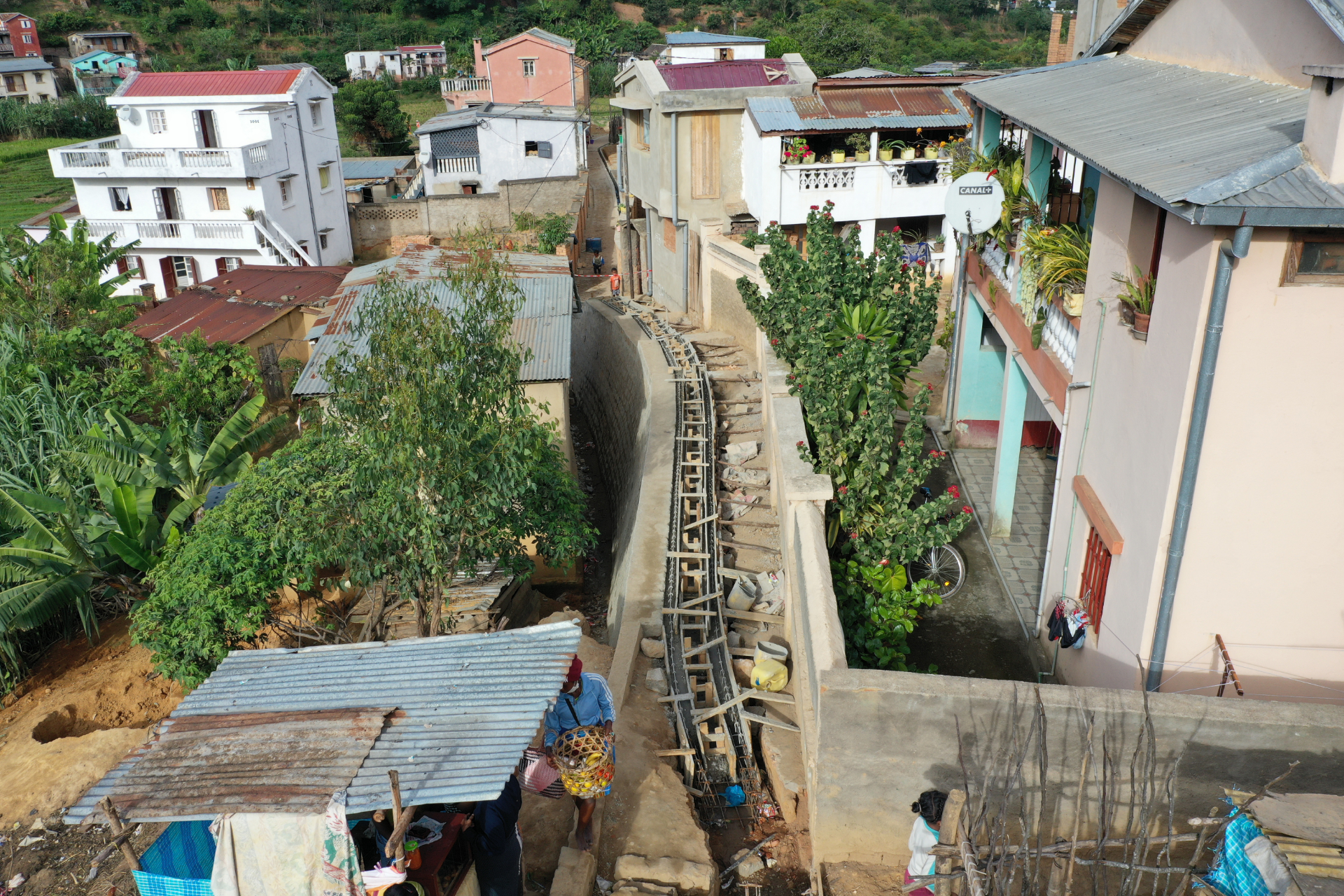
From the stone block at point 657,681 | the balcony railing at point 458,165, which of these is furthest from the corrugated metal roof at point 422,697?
the balcony railing at point 458,165

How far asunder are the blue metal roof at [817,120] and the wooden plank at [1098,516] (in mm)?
14078

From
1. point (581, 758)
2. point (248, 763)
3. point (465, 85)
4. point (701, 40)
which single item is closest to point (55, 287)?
point (248, 763)

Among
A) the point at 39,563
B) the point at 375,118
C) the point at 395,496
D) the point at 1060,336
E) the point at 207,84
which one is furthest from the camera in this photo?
the point at 375,118

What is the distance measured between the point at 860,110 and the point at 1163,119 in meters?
15.3

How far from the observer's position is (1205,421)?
653 centimetres

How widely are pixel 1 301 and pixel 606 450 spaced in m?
12.7

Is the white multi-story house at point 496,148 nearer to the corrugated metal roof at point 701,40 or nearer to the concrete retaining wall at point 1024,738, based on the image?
the corrugated metal roof at point 701,40

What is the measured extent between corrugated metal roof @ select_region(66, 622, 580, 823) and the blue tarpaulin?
1.58 ft

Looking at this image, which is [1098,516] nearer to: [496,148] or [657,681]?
[657,681]

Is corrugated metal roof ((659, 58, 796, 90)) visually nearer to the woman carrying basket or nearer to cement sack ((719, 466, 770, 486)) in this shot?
cement sack ((719, 466, 770, 486))

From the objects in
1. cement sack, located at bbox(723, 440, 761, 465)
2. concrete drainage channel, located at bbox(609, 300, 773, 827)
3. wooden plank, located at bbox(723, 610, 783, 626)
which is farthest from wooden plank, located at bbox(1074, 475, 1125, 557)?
cement sack, located at bbox(723, 440, 761, 465)

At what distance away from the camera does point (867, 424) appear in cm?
1022

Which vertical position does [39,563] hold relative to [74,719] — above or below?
above

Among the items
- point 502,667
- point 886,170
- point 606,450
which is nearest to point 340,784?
point 502,667
